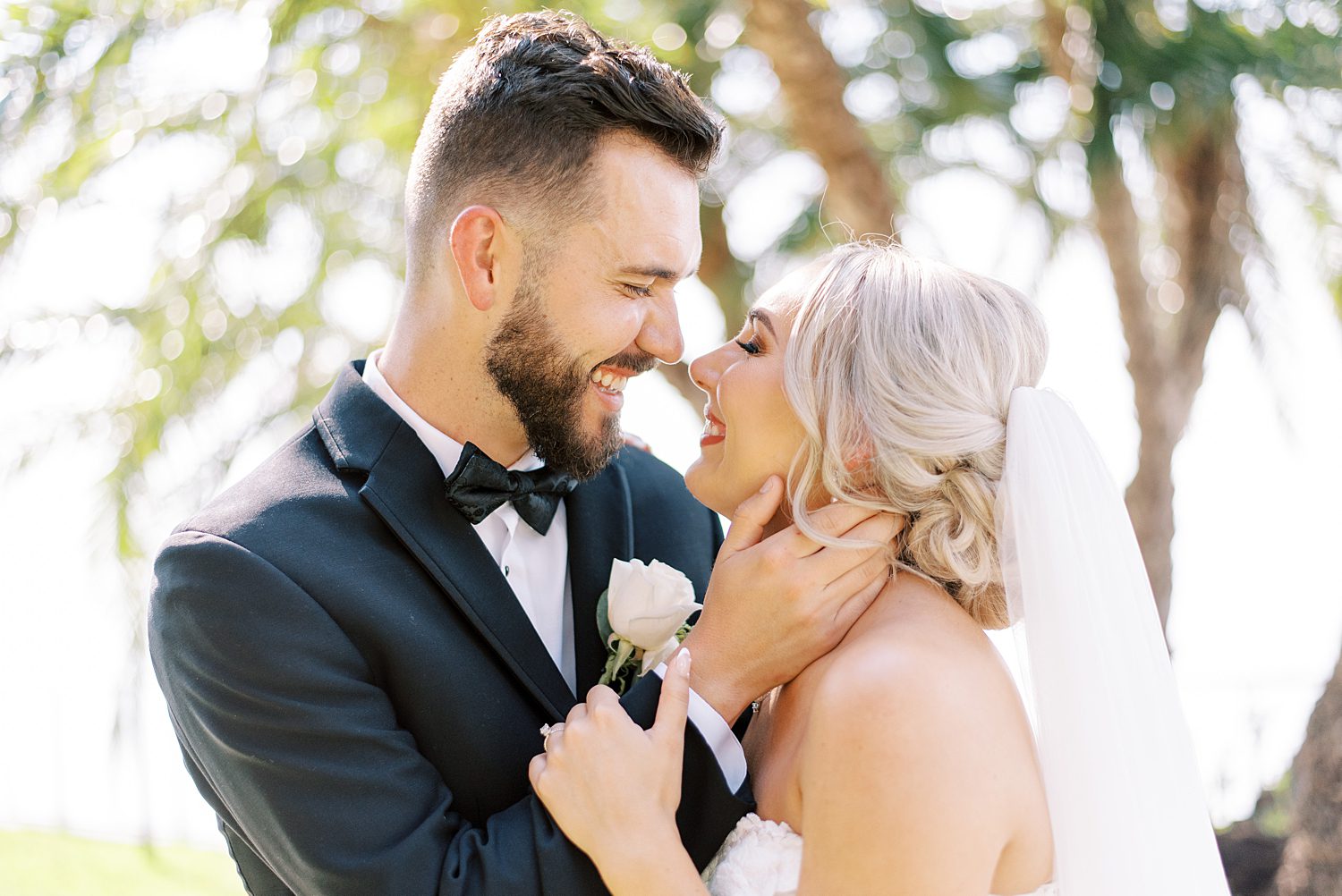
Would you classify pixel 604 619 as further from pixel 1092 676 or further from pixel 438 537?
pixel 1092 676

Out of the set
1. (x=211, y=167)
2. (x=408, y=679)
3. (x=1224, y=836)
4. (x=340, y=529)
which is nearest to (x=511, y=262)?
(x=340, y=529)

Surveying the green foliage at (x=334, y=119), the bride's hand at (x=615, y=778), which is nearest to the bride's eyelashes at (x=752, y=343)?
the bride's hand at (x=615, y=778)

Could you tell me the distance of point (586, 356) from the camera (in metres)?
2.80

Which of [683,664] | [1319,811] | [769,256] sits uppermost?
[683,664]

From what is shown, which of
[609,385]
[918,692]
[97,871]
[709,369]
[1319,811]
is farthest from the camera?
[97,871]

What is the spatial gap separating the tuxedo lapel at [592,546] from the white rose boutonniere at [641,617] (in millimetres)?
52

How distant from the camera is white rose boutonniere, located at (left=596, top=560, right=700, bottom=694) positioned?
2.60 meters

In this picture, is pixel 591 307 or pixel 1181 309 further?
pixel 1181 309

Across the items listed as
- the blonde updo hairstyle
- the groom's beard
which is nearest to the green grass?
the groom's beard

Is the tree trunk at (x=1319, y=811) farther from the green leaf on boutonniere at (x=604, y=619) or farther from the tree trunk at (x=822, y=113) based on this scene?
the green leaf on boutonniere at (x=604, y=619)

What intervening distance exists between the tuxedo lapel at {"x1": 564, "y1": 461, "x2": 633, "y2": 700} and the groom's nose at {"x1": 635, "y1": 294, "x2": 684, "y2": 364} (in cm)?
39

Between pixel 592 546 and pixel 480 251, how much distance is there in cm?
72

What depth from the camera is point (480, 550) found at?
2633mm

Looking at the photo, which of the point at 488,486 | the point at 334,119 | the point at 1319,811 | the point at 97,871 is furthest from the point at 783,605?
the point at 97,871
